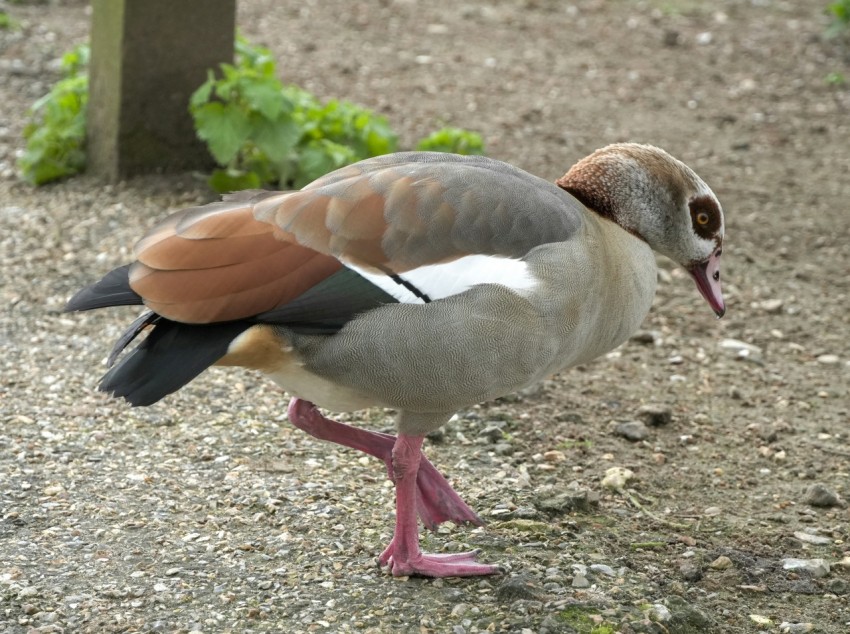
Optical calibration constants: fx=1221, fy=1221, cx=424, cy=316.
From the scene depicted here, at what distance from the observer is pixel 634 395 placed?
5551 mm

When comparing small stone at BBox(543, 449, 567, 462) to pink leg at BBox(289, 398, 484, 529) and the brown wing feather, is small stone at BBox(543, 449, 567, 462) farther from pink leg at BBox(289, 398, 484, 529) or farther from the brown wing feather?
the brown wing feather

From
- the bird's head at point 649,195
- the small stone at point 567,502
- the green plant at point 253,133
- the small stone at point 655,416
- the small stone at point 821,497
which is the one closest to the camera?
the bird's head at point 649,195

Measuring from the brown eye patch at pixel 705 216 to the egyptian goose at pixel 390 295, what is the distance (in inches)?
18.0

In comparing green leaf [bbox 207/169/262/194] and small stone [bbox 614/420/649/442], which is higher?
green leaf [bbox 207/169/262/194]

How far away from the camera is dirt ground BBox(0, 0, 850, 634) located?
12.4 ft

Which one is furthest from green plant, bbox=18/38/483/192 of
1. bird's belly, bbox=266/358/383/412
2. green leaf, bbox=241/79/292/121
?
bird's belly, bbox=266/358/383/412

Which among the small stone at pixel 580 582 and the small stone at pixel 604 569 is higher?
the small stone at pixel 580 582

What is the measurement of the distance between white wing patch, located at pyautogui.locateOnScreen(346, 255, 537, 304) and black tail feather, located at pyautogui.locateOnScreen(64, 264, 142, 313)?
2.14 feet

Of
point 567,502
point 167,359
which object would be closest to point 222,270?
point 167,359

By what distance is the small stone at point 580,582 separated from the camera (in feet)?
12.8

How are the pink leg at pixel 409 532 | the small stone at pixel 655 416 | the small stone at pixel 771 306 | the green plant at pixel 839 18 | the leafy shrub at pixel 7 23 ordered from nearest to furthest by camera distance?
1. the pink leg at pixel 409 532
2. the small stone at pixel 655 416
3. the small stone at pixel 771 306
4. the leafy shrub at pixel 7 23
5. the green plant at pixel 839 18

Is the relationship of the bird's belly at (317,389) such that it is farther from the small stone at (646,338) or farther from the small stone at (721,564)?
the small stone at (646,338)

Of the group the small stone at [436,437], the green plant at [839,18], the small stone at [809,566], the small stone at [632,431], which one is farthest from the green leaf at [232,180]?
the green plant at [839,18]

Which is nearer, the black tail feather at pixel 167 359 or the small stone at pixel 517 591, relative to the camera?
the black tail feather at pixel 167 359
